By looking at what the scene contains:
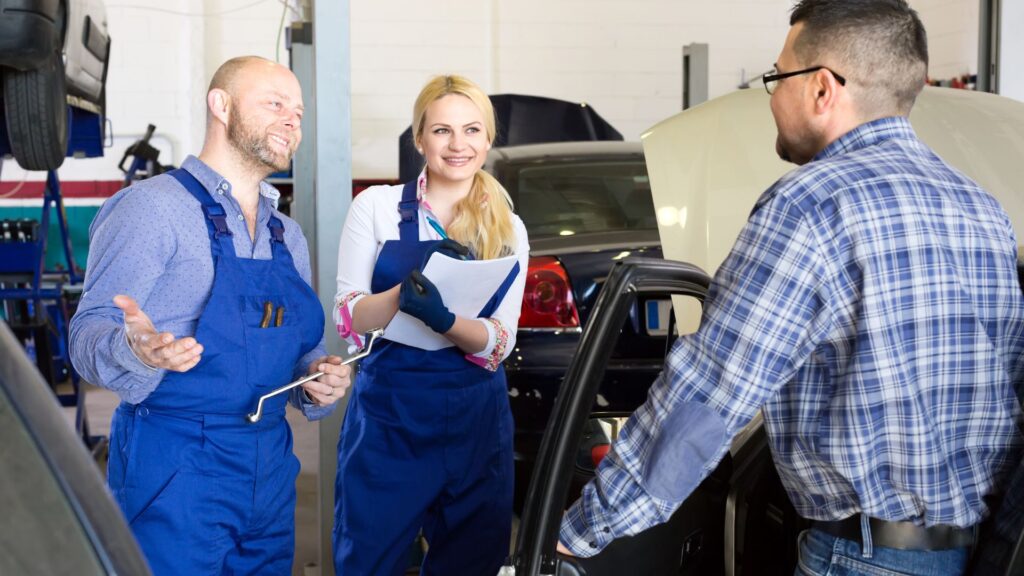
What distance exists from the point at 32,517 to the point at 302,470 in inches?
186

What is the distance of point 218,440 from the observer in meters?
2.03

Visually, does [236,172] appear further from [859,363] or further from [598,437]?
[859,363]

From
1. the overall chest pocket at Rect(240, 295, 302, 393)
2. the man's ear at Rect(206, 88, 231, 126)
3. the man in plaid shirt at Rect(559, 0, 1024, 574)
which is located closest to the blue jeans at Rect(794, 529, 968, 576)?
the man in plaid shirt at Rect(559, 0, 1024, 574)

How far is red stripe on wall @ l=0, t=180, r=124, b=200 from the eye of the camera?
30.7ft

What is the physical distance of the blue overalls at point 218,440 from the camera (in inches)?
78.4

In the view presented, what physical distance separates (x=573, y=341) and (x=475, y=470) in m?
1.22

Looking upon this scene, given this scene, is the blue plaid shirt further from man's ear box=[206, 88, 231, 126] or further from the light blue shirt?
man's ear box=[206, 88, 231, 126]

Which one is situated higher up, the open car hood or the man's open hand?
the open car hood

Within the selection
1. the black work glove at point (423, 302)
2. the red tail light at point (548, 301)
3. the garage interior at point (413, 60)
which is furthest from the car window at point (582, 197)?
the garage interior at point (413, 60)

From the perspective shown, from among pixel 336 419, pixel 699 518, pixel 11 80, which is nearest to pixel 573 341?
pixel 336 419

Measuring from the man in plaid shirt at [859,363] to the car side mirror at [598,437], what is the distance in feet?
2.01

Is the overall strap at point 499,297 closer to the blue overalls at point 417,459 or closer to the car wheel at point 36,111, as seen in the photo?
the blue overalls at point 417,459

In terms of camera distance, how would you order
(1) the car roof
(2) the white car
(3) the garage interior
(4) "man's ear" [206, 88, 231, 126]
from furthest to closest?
(3) the garage interior < (1) the car roof < (2) the white car < (4) "man's ear" [206, 88, 231, 126]

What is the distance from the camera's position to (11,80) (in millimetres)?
3545
